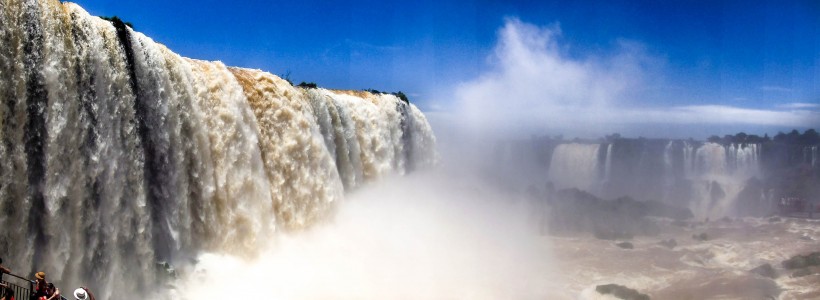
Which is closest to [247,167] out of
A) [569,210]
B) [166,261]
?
[166,261]

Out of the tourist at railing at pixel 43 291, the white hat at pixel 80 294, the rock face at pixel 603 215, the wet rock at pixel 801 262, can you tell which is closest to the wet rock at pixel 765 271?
the wet rock at pixel 801 262

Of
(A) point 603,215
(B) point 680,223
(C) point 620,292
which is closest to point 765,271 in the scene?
(C) point 620,292

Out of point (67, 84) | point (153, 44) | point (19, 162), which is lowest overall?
point (19, 162)

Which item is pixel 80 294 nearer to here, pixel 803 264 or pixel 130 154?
pixel 130 154

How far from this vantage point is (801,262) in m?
19.7

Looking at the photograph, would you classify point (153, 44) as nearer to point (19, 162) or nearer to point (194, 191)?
point (194, 191)

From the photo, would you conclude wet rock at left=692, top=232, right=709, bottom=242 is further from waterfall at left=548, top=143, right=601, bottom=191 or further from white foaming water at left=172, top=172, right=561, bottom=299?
waterfall at left=548, top=143, right=601, bottom=191

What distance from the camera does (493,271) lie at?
1683cm

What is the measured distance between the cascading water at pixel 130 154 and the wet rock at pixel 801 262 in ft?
53.1

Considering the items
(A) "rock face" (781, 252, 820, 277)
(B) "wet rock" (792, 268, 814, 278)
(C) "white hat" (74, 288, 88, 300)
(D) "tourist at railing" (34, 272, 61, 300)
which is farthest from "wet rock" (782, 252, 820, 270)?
(D) "tourist at railing" (34, 272, 61, 300)

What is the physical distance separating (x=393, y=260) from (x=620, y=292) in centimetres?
659

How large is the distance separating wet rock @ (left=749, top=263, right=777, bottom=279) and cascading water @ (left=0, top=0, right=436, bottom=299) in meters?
14.5

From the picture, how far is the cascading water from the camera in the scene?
292 inches

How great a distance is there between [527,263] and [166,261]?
40.9ft
